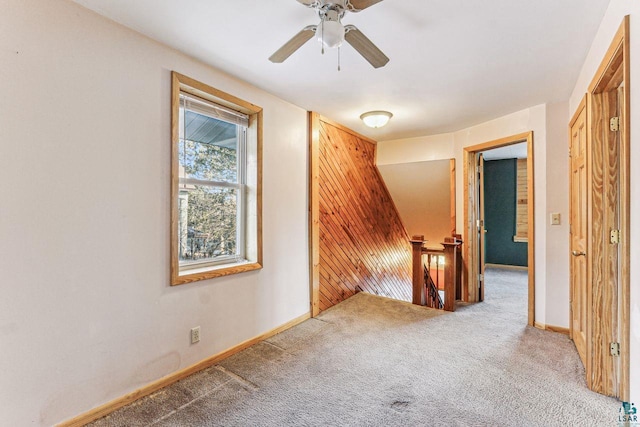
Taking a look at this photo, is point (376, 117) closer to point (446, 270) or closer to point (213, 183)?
point (213, 183)

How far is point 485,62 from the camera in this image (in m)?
2.26

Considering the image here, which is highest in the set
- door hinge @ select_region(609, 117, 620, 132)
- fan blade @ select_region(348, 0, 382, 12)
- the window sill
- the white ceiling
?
the white ceiling

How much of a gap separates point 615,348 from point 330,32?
2.46 m

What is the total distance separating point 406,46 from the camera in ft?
6.73

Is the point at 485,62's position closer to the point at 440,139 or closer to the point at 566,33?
the point at 566,33

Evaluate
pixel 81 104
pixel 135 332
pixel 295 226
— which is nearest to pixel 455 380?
pixel 295 226

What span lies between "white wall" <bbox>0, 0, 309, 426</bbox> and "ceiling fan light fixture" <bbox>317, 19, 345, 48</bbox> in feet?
4.10

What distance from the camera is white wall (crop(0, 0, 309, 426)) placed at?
150 cm

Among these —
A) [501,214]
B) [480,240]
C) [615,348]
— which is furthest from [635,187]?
[501,214]

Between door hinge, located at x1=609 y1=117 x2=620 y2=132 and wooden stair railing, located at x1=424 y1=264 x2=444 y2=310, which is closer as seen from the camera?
door hinge, located at x1=609 y1=117 x2=620 y2=132

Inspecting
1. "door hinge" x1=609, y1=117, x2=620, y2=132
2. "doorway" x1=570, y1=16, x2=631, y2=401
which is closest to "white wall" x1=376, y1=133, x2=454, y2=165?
"doorway" x1=570, y1=16, x2=631, y2=401

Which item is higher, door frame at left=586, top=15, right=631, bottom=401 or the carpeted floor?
door frame at left=586, top=15, right=631, bottom=401

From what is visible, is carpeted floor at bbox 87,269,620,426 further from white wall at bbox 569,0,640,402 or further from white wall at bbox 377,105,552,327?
white wall at bbox 569,0,640,402

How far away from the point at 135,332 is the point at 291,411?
43.0 inches
